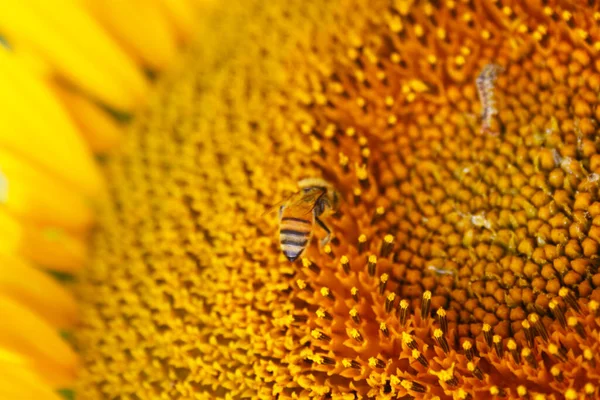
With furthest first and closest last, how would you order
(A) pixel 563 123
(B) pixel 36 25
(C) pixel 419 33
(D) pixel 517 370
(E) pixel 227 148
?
(B) pixel 36 25
(E) pixel 227 148
(C) pixel 419 33
(A) pixel 563 123
(D) pixel 517 370

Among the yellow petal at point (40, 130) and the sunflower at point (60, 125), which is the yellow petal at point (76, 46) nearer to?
the sunflower at point (60, 125)

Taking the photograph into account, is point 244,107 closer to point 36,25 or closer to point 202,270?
point 202,270

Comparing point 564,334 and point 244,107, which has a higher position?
point 244,107

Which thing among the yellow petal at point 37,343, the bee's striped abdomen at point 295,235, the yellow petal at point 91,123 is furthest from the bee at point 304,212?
the yellow petal at point 91,123

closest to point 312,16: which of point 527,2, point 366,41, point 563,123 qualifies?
point 366,41

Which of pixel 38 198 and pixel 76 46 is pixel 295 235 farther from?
pixel 76 46

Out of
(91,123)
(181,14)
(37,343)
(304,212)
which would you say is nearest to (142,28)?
(181,14)
